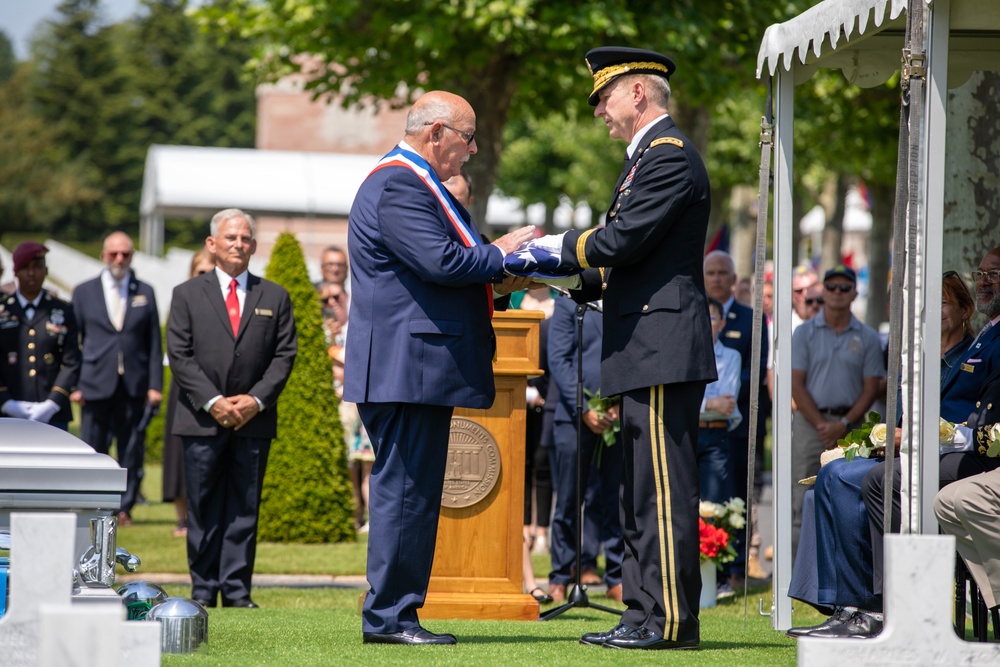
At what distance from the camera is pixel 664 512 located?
5.23 meters

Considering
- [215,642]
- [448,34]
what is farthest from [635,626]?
[448,34]

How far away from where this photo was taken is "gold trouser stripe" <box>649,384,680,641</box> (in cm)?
519

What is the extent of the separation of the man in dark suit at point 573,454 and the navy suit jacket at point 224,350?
1.90 m

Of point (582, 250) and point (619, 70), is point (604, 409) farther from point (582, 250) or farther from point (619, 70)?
point (619, 70)

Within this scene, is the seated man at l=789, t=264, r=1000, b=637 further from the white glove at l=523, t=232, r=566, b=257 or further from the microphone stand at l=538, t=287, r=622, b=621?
the white glove at l=523, t=232, r=566, b=257

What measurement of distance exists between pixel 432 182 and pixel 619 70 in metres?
0.90

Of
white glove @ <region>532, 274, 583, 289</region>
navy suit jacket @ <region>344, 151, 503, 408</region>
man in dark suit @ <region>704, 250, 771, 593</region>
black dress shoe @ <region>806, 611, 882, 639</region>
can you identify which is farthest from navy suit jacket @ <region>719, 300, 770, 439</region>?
navy suit jacket @ <region>344, 151, 503, 408</region>

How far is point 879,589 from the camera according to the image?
556cm

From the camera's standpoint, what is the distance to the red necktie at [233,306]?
8086mm

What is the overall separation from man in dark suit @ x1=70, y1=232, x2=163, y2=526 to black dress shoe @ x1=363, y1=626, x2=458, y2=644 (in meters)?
7.15

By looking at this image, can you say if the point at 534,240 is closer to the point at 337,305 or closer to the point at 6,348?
the point at 6,348

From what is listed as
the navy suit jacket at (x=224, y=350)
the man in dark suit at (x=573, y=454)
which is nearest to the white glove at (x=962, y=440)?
the man in dark suit at (x=573, y=454)

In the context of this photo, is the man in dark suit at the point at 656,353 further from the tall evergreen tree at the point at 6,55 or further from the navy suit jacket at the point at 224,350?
the tall evergreen tree at the point at 6,55

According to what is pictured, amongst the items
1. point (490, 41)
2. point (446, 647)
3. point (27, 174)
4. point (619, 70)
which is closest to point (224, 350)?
point (446, 647)
